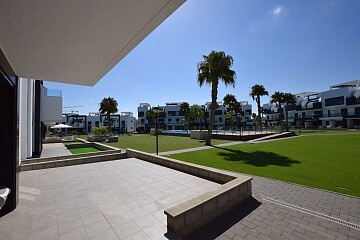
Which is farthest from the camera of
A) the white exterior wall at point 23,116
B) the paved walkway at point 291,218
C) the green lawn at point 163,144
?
the green lawn at point 163,144

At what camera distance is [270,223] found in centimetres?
448

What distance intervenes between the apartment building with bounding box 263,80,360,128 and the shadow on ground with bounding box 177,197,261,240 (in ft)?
224

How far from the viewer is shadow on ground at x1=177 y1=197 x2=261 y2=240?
4062 millimetres

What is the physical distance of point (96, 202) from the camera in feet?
17.9

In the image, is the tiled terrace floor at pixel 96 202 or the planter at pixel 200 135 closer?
the tiled terrace floor at pixel 96 202

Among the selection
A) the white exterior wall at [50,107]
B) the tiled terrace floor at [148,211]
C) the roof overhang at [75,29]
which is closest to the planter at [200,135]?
the white exterior wall at [50,107]

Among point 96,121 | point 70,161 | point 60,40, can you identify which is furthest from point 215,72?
point 96,121

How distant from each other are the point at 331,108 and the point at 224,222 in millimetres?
77519

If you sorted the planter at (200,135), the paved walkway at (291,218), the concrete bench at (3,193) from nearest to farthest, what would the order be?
1. the paved walkway at (291,218)
2. the concrete bench at (3,193)
3. the planter at (200,135)

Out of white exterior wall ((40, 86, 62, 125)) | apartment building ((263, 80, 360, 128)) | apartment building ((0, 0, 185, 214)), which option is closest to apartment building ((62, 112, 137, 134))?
white exterior wall ((40, 86, 62, 125))

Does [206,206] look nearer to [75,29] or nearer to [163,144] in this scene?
[75,29]

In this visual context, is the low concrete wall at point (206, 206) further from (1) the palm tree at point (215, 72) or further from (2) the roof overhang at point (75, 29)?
(1) the palm tree at point (215, 72)

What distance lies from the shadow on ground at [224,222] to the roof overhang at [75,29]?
420 centimetres

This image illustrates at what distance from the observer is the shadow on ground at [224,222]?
13.3ft
